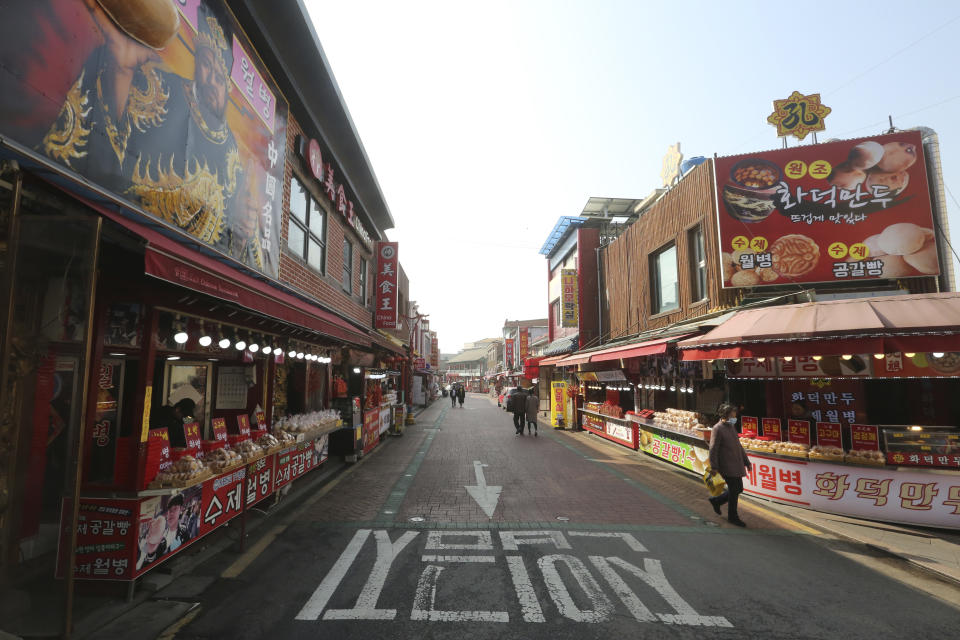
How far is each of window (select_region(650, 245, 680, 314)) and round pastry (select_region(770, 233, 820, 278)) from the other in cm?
327

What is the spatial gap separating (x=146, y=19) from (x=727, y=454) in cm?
993

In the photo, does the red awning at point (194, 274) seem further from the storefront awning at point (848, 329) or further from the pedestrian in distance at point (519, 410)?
the pedestrian in distance at point (519, 410)

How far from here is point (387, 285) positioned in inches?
736

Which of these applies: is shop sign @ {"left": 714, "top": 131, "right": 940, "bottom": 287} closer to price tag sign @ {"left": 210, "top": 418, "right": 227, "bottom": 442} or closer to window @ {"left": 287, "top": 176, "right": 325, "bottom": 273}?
window @ {"left": 287, "top": 176, "right": 325, "bottom": 273}

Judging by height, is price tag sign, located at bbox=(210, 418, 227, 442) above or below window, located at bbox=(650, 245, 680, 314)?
below

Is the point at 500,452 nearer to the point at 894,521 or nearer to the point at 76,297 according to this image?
the point at 894,521

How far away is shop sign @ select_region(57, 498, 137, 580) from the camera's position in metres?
4.33

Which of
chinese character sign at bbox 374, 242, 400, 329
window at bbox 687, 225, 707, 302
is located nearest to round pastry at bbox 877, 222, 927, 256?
window at bbox 687, 225, 707, 302

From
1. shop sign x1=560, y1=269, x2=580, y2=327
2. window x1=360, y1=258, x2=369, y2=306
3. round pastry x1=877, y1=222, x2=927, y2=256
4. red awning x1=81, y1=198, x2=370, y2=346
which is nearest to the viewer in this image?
red awning x1=81, y1=198, x2=370, y2=346

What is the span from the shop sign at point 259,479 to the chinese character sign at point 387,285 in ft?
38.2

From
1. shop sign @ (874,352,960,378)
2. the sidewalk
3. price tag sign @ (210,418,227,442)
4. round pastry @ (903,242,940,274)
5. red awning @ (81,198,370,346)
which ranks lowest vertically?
the sidewalk

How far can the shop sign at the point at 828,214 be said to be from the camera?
9844mm

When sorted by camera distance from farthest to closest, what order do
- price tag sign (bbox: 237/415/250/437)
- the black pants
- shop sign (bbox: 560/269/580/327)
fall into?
shop sign (bbox: 560/269/580/327)
the black pants
price tag sign (bbox: 237/415/250/437)

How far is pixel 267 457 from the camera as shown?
23.5ft
